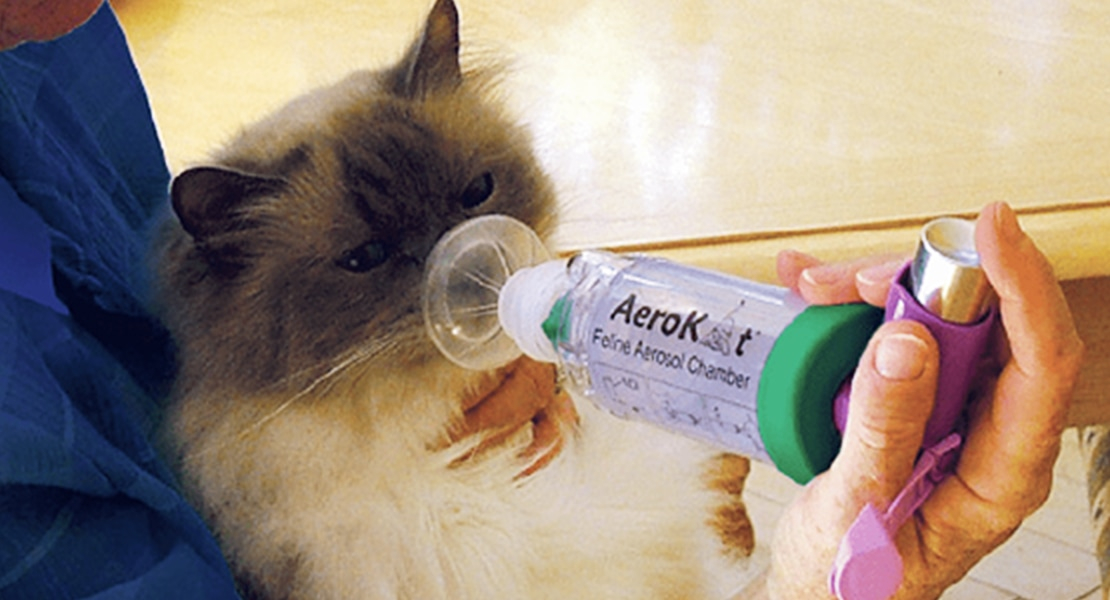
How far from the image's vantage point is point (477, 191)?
0.72 meters

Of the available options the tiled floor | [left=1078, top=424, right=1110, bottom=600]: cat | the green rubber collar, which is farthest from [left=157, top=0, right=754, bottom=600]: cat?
the tiled floor

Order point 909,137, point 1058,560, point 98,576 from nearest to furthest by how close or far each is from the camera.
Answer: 1. point 98,576
2. point 909,137
3. point 1058,560

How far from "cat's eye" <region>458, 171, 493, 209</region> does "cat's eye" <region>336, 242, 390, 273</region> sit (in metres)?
0.06

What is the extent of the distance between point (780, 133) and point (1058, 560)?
63 centimetres

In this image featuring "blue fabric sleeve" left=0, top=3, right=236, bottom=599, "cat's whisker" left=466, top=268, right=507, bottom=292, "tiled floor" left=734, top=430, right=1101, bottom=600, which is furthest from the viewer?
"tiled floor" left=734, top=430, right=1101, bottom=600

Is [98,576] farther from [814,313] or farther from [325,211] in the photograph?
[814,313]

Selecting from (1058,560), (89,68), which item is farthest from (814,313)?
(1058,560)

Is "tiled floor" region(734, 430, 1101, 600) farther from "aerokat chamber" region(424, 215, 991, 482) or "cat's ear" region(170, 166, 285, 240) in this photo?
"cat's ear" region(170, 166, 285, 240)

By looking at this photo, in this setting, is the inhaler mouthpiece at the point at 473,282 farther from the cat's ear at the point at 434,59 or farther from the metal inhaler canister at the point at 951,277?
the metal inhaler canister at the point at 951,277

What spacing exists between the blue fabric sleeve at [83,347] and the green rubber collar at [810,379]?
0.32 meters

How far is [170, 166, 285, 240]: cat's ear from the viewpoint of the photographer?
0.66m

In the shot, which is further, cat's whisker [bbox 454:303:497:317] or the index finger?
cat's whisker [bbox 454:303:497:317]

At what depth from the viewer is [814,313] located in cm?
46

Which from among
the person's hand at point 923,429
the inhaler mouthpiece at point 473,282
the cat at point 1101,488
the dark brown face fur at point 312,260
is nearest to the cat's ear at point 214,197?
the dark brown face fur at point 312,260
